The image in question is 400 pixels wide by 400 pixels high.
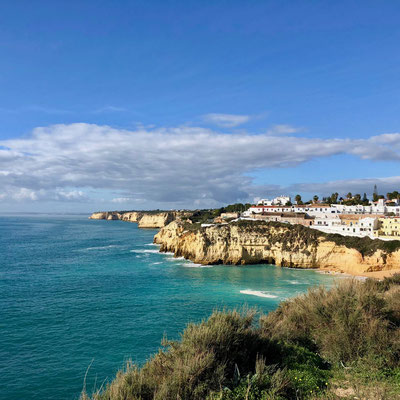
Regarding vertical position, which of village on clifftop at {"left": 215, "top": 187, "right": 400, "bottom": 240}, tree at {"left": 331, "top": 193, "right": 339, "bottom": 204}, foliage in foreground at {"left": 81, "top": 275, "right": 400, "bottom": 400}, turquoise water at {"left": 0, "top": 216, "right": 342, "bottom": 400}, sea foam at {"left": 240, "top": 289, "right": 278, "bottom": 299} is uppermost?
tree at {"left": 331, "top": 193, "right": 339, "bottom": 204}

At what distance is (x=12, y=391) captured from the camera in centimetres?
1380

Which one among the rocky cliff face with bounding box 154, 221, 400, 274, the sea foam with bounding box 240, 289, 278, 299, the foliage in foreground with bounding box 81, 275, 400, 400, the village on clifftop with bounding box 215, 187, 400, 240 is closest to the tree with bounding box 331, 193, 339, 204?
the village on clifftop with bounding box 215, 187, 400, 240

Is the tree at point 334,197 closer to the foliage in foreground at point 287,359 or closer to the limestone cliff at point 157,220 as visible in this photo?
the limestone cliff at point 157,220

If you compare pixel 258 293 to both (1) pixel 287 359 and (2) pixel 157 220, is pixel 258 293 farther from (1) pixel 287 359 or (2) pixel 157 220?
(2) pixel 157 220

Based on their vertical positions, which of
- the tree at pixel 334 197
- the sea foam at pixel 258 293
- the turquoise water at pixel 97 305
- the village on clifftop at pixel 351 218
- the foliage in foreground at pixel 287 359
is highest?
the tree at pixel 334 197

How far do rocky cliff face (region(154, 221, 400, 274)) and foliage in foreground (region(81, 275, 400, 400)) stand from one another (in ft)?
105

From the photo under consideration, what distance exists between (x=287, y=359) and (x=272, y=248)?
1604 inches

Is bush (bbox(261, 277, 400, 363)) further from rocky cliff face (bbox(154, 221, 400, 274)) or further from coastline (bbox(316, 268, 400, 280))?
rocky cliff face (bbox(154, 221, 400, 274))

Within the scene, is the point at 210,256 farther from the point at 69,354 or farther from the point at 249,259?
the point at 69,354

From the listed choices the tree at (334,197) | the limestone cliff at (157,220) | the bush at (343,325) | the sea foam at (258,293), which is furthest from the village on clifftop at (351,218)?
the limestone cliff at (157,220)

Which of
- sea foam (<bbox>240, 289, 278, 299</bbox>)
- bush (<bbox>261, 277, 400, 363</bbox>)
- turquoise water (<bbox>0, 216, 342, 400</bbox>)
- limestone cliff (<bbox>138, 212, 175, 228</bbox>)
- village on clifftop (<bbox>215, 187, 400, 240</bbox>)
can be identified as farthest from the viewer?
limestone cliff (<bbox>138, 212, 175, 228</bbox>)

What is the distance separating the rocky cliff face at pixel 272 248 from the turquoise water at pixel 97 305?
2.80 m

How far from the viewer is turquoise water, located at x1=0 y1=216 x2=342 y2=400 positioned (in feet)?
51.1

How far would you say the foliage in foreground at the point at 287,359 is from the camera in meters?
7.62
